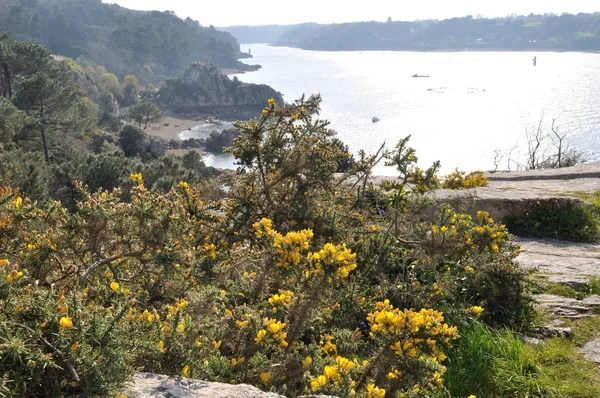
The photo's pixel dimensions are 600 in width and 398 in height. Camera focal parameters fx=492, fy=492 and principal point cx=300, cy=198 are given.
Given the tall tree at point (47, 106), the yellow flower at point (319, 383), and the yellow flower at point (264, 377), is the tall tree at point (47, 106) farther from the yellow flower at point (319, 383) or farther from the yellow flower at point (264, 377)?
the yellow flower at point (319, 383)

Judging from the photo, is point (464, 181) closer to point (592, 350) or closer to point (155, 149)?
point (592, 350)

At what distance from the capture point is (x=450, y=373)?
3404 millimetres

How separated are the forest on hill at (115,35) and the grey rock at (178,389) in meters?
147

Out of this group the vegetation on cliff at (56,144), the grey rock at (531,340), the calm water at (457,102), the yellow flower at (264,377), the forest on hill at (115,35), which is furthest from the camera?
the forest on hill at (115,35)

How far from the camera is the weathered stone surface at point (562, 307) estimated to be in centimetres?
424

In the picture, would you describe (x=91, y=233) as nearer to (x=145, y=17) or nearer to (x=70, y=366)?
(x=70, y=366)

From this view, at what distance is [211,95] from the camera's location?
11038 centimetres

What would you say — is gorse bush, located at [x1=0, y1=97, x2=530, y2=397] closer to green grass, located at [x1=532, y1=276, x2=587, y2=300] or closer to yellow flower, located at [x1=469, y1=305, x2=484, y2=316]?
yellow flower, located at [x1=469, y1=305, x2=484, y2=316]

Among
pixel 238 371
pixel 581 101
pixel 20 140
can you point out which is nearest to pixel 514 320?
pixel 238 371

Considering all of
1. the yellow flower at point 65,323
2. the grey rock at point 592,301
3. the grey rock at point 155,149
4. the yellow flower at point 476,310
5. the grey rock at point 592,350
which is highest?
the yellow flower at point 65,323

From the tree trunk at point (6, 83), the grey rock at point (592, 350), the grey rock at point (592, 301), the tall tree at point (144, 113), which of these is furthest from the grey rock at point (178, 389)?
the tall tree at point (144, 113)

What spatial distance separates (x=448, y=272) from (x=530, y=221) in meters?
2.93

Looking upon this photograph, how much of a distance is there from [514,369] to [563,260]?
269cm

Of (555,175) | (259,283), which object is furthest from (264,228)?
(555,175)
